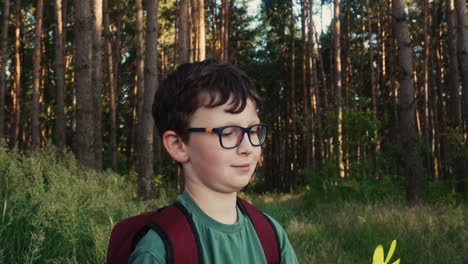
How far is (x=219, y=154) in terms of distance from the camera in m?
1.64

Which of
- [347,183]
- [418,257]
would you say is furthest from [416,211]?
[347,183]

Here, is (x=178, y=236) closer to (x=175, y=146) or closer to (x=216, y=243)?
(x=216, y=243)

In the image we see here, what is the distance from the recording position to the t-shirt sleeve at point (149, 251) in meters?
1.49

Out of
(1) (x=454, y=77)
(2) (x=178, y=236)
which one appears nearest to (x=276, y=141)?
(1) (x=454, y=77)

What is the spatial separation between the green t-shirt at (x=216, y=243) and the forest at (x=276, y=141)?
50 cm

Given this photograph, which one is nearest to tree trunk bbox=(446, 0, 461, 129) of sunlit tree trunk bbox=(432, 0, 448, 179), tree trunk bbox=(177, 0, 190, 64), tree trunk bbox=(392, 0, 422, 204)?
sunlit tree trunk bbox=(432, 0, 448, 179)

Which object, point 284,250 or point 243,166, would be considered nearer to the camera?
point 243,166

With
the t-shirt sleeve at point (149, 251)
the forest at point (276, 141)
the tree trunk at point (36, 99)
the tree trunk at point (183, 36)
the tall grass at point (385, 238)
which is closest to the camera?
the t-shirt sleeve at point (149, 251)

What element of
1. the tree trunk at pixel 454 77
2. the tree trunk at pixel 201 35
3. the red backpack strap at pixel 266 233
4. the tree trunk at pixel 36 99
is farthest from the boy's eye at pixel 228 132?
the tree trunk at pixel 36 99

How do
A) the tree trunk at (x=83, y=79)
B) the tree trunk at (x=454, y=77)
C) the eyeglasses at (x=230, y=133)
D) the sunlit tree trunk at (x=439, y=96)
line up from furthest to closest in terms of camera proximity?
the sunlit tree trunk at (x=439, y=96) → the tree trunk at (x=454, y=77) → the tree trunk at (x=83, y=79) → the eyeglasses at (x=230, y=133)

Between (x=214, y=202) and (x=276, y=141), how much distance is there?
32.2m

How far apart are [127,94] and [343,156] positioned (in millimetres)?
22531

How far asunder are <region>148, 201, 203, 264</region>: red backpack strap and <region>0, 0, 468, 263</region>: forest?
23.6 inches

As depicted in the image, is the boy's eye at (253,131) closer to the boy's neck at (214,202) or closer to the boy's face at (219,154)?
the boy's face at (219,154)
